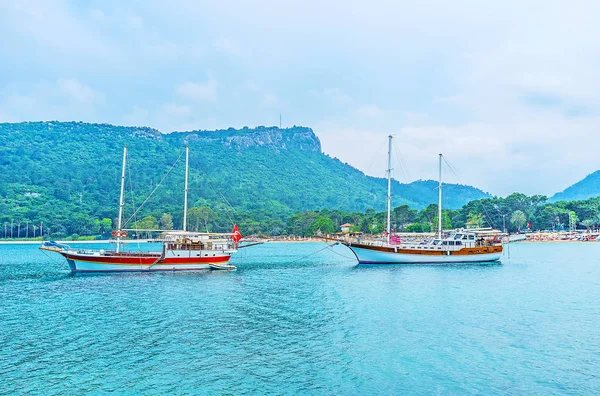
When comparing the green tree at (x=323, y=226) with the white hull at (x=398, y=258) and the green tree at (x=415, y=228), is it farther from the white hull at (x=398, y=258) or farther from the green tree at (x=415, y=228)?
the white hull at (x=398, y=258)

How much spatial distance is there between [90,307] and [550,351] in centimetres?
2826

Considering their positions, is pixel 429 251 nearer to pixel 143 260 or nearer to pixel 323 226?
pixel 143 260

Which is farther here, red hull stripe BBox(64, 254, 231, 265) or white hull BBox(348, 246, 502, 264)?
white hull BBox(348, 246, 502, 264)

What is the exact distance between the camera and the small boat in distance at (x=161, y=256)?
51816 mm

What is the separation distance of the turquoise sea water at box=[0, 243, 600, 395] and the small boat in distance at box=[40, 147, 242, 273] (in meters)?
8.22

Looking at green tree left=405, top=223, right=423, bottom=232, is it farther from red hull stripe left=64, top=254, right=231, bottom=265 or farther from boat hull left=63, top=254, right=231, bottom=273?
boat hull left=63, top=254, right=231, bottom=273

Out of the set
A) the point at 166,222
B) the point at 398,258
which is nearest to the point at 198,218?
the point at 166,222

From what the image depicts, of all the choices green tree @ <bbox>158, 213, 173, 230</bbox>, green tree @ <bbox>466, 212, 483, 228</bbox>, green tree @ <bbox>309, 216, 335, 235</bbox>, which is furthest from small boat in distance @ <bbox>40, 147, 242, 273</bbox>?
green tree @ <bbox>466, 212, 483, 228</bbox>

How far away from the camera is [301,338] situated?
2348cm

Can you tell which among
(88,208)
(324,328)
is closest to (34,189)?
(88,208)

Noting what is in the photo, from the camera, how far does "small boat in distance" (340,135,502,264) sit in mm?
63241

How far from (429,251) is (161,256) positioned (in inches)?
1415

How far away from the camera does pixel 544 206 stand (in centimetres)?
16138

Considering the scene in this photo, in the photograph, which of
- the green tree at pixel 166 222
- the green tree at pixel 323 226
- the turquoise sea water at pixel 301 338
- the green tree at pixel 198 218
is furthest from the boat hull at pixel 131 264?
the green tree at pixel 323 226
